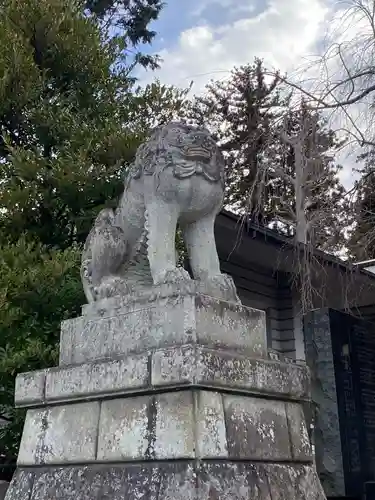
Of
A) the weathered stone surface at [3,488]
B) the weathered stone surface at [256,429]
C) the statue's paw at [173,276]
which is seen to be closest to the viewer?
the weathered stone surface at [256,429]

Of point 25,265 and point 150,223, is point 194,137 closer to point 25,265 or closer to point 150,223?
point 150,223

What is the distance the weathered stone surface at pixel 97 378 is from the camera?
113 inches

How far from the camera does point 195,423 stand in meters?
2.67

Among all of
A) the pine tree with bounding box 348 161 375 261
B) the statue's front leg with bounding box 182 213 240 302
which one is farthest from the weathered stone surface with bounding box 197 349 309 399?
the pine tree with bounding box 348 161 375 261

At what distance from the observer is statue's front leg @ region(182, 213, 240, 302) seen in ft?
10.7

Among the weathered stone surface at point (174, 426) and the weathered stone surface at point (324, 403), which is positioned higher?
the weathered stone surface at point (324, 403)

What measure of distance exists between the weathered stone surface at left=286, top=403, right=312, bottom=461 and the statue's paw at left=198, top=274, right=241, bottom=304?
0.66 metres

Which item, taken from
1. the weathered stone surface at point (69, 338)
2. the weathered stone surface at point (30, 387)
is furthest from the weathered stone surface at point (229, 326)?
the weathered stone surface at point (30, 387)

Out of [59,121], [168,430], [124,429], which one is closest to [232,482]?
[168,430]

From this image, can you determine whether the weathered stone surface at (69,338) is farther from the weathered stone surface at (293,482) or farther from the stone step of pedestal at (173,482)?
the weathered stone surface at (293,482)

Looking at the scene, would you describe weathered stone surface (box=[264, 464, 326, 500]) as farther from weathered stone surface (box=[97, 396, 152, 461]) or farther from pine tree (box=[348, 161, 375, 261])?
pine tree (box=[348, 161, 375, 261])

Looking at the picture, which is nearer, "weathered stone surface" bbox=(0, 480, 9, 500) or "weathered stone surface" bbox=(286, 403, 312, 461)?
"weathered stone surface" bbox=(286, 403, 312, 461)

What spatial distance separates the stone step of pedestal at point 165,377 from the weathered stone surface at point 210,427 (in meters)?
0.07

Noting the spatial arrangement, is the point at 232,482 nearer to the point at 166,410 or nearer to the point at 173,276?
the point at 166,410
